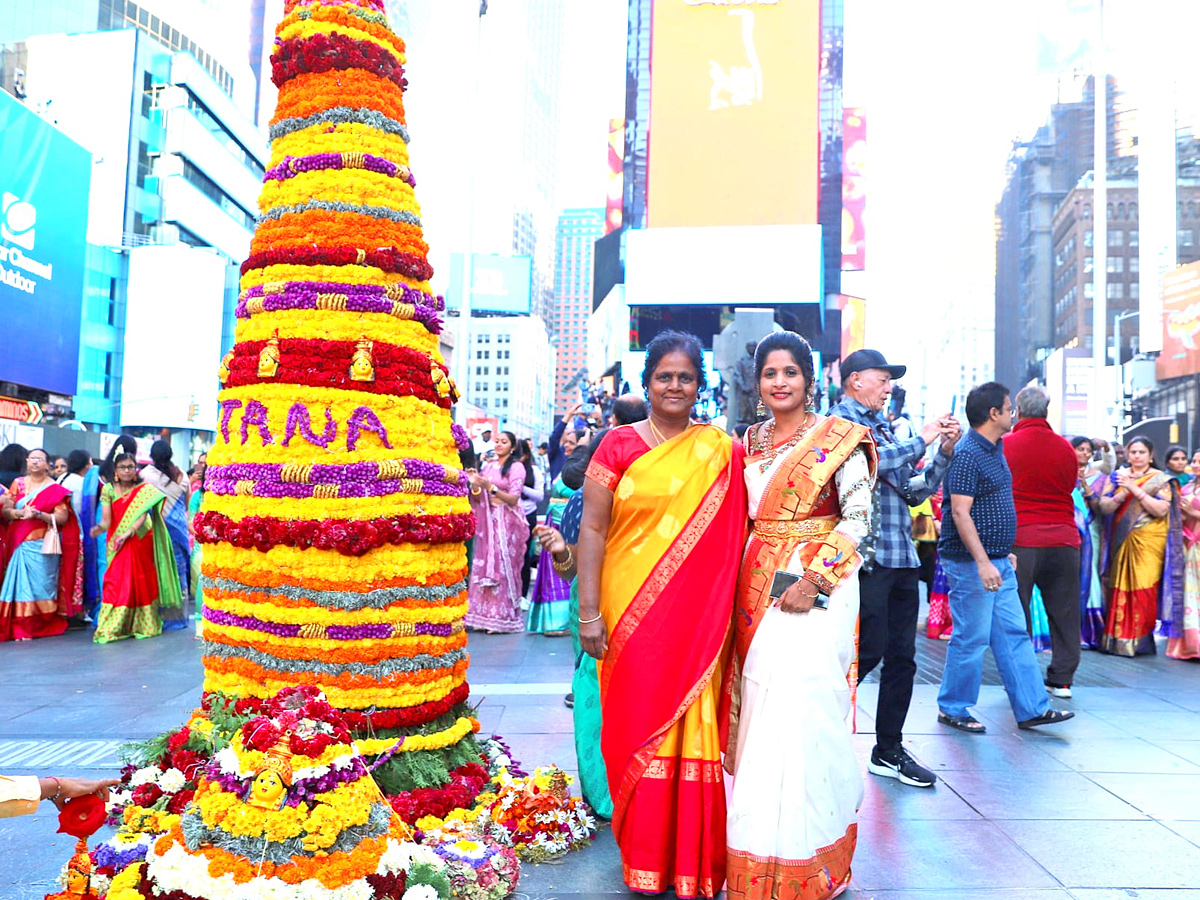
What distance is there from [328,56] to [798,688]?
314 cm

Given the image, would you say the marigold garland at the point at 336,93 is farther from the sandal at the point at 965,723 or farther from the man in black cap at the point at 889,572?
the sandal at the point at 965,723

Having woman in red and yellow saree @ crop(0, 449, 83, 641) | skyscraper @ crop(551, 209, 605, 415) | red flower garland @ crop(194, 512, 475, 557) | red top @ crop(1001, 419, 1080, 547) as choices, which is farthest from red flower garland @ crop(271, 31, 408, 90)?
skyscraper @ crop(551, 209, 605, 415)

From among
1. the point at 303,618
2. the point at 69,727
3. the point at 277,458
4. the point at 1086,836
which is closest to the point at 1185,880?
the point at 1086,836

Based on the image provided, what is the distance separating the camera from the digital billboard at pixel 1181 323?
38938 mm

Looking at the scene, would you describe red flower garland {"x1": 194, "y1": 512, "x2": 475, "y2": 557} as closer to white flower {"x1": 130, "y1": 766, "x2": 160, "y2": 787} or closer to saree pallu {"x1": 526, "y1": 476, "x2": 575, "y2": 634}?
white flower {"x1": 130, "y1": 766, "x2": 160, "y2": 787}

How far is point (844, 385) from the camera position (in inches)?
176

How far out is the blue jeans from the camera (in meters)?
5.25

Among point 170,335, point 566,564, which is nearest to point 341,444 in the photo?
point 566,564

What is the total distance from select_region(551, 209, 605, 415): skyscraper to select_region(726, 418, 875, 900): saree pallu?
166 meters

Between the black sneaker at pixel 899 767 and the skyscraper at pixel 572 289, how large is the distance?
165039 millimetres

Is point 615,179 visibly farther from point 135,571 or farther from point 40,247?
point 135,571

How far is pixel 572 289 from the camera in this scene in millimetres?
181250

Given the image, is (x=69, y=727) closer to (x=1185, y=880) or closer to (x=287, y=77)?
(x=287, y=77)

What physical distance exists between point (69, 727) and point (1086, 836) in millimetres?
5262
